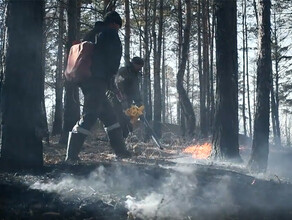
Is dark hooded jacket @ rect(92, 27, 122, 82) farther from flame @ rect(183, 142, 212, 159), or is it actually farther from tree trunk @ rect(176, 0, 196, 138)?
tree trunk @ rect(176, 0, 196, 138)

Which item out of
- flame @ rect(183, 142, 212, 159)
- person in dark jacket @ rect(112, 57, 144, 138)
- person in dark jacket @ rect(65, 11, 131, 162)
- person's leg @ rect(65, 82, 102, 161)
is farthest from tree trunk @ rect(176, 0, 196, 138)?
person's leg @ rect(65, 82, 102, 161)

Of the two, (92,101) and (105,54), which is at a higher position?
(105,54)

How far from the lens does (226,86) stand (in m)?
7.21

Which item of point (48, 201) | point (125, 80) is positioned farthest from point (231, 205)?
point (125, 80)

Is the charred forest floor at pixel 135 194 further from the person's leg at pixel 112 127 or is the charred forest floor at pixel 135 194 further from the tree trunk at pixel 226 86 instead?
the tree trunk at pixel 226 86

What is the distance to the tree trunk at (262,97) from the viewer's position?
5.59m

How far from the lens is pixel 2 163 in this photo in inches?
167

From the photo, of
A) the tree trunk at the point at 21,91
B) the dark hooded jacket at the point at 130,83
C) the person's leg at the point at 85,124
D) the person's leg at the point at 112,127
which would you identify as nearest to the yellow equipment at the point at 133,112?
the dark hooded jacket at the point at 130,83

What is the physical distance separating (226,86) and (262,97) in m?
1.62

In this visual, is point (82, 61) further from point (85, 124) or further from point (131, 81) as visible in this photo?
point (131, 81)

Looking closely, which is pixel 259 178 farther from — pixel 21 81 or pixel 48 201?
pixel 21 81

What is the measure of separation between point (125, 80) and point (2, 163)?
4448 mm

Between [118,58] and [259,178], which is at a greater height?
[118,58]

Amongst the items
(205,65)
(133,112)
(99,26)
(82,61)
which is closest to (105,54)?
(82,61)
